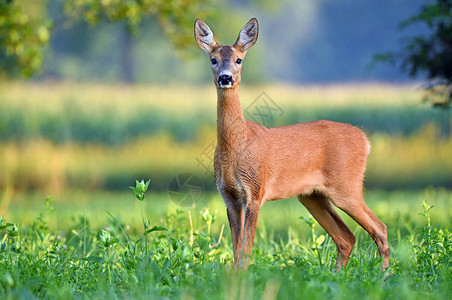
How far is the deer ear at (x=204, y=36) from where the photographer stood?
5605 millimetres

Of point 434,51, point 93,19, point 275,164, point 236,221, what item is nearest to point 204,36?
point 275,164

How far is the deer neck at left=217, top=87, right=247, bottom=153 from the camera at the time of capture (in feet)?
17.2

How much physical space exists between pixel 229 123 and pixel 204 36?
0.80m

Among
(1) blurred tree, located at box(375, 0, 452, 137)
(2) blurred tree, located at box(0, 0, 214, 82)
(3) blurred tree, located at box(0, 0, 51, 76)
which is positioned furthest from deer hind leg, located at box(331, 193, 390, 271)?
(3) blurred tree, located at box(0, 0, 51, 76)

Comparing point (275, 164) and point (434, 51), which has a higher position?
point (434, 51)

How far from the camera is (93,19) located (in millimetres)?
9727

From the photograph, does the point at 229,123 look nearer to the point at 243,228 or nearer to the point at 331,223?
the point at 243,228

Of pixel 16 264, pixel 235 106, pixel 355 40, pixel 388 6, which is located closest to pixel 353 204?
pixel 235 106

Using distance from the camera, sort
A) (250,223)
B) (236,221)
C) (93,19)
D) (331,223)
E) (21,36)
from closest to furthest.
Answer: (250,223)
(236,221)
(331,223)
(21,36)
(93,19)

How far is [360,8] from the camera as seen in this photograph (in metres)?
49.7

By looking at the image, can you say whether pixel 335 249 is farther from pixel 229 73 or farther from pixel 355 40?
pixel 355 40

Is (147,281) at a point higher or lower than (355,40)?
lower

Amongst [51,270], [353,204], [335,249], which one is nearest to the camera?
[51,270]

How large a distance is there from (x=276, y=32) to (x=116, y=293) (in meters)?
48.1
